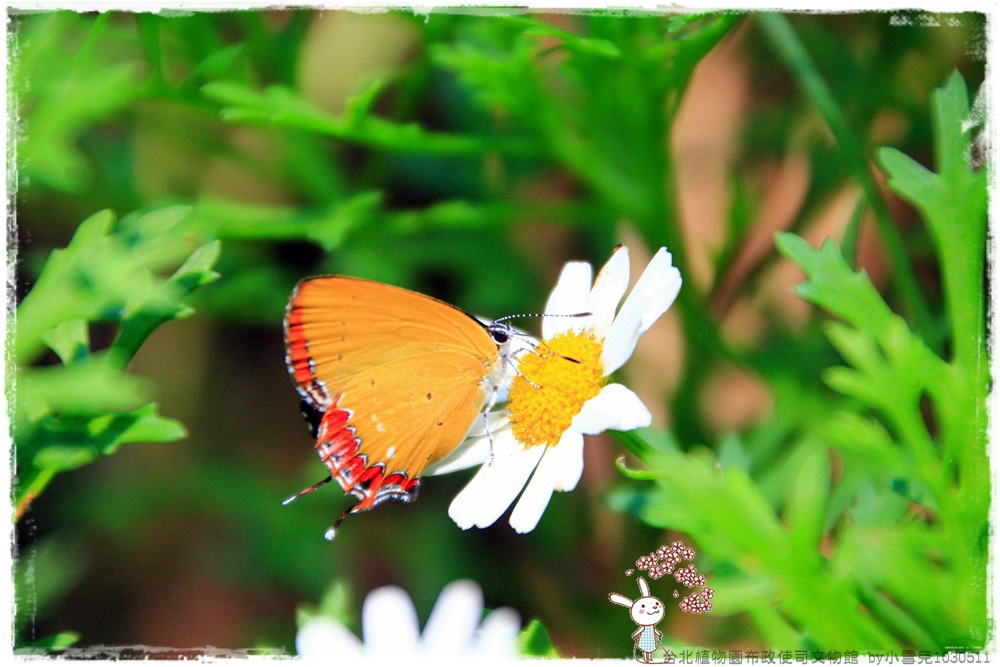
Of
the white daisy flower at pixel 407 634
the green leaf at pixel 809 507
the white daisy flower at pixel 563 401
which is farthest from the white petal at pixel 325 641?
the green leaf at pixel 809 507

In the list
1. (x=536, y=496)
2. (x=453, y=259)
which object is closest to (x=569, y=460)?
(x=536, y=496)

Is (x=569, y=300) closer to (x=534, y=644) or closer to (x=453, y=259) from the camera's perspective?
(x=534, y=644)

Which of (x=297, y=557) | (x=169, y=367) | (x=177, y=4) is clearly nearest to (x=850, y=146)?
(x=177, y=4)

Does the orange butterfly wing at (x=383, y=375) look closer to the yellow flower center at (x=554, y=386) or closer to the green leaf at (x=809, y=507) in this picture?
the yellow flower center at (x=554, y=386)

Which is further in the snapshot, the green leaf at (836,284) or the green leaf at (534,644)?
the green leaf at (836,284)

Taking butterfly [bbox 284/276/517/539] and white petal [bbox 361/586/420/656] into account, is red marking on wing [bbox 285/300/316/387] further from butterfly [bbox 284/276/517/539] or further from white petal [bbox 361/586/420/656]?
white petal [bbox 361/586/420/656]

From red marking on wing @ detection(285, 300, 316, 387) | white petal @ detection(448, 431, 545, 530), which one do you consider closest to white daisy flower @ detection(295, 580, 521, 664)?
white petal @ detection(448, 431, 545, 530)

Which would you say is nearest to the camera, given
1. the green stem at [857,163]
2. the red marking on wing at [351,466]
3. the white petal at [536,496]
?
the white petal at [536,496]
